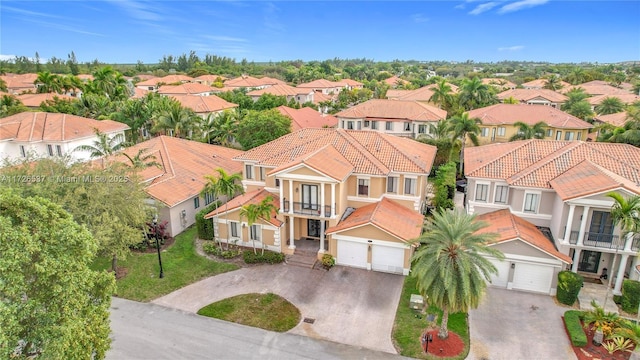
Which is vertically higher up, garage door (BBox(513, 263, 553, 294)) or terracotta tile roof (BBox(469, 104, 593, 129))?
terracotta tile roof (BBox(469, 104, 593, 129))

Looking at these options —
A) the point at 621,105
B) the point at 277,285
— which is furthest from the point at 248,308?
the point at 621,105

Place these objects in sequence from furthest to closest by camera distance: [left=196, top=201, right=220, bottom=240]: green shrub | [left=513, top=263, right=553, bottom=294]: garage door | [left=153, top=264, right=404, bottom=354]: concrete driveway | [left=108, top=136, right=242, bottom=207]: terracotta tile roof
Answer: [left=108, top=136, right=242, bottom=207]: terracotta tile roof
[left=196, top=201, right=220, bottom=240]: green shrub
[left=513, top=263, right=553, bottom=294]: garage door
[left=153, top=264, right=404, bottom=354]: concrete driveway

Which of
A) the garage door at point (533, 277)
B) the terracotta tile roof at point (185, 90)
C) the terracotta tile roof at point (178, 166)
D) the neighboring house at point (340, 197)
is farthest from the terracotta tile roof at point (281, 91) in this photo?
the garage door at point (533, 277)

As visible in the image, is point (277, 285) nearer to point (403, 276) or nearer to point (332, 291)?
point (332, 291)

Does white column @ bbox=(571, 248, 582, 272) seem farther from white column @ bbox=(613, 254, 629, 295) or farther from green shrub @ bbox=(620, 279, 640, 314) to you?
green shrub @ bbox=(620, 279, 640, 314)

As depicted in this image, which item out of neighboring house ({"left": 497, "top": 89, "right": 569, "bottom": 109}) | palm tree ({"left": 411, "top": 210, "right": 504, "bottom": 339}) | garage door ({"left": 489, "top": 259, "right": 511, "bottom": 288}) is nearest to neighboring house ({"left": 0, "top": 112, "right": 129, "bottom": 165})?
palm tree ({"left": 411, "top": 210, "right": 504, "bottom": 339})
